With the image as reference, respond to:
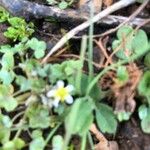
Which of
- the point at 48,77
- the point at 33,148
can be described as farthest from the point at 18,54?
the point at 33,148

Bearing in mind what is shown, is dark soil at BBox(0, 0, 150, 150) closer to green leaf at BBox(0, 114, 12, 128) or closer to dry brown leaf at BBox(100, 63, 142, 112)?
dry brown leaf at BBox(100, 63, 142, 112)

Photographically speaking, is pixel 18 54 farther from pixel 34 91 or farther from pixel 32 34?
pixel 34 91

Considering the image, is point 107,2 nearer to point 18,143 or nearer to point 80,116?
point 80,116

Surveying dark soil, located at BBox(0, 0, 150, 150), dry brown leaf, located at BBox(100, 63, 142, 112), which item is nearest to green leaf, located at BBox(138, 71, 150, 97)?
dry brown leaf, located at BBox(100, 63, 142, 112)

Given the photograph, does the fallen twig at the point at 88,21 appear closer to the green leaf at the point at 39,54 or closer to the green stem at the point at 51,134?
the green leaf at the point at 39,54

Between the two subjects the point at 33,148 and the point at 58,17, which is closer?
the point at 33,148

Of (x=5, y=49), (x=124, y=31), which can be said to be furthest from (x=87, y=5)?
(x=5, y=49)
